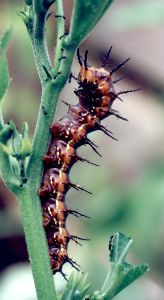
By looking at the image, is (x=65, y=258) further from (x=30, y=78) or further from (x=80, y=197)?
(x=30, y=78)

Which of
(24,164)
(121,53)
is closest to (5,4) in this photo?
(121,53)

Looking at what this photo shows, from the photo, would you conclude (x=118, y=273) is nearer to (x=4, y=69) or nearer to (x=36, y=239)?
(x=36, y=239)

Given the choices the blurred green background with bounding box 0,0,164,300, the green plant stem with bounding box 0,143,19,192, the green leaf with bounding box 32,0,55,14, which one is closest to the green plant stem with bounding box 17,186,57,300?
the green plant stem with bounding box 0,143,19,192

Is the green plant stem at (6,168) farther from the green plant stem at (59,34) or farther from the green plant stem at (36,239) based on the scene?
the green plant stem at (59,34)

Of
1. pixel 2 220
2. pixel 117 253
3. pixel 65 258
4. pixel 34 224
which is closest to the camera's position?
pixel 34 224

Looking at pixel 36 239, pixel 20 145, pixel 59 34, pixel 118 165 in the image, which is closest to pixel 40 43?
pixel 59 34
